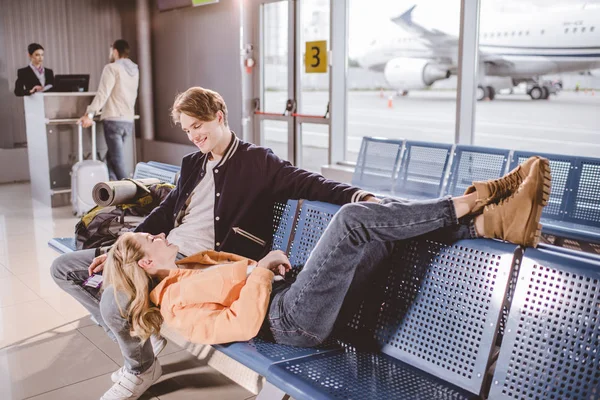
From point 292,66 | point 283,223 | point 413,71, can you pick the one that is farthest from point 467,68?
point 413,71

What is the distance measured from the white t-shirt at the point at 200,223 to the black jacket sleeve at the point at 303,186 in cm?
29

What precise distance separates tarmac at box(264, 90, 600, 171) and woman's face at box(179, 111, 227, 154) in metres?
4.64

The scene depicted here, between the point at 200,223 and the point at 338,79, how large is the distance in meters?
4.57

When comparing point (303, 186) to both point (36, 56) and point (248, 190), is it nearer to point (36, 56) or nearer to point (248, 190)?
point (248, 190)

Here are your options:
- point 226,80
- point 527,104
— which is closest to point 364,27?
point 226,80

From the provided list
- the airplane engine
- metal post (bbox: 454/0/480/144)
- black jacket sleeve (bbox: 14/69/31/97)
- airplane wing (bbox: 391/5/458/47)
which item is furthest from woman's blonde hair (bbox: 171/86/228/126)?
the airplane engine

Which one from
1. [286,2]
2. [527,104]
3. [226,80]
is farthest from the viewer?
[527,104]

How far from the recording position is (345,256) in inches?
80.7

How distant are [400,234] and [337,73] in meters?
5.31

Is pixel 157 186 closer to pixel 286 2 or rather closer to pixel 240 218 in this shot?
pixel 240 218

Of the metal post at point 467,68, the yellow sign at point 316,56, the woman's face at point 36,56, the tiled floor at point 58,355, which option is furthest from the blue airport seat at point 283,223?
the woman's face at point 36,56

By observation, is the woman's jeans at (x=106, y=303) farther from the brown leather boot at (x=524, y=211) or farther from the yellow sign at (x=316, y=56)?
the yellow sign at (x=316, y=56)

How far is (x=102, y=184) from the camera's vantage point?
11.3 feet

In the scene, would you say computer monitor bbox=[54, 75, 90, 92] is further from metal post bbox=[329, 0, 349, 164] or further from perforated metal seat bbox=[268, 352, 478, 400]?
perforated metal seat bbox=[268, 352, 478, 400]
